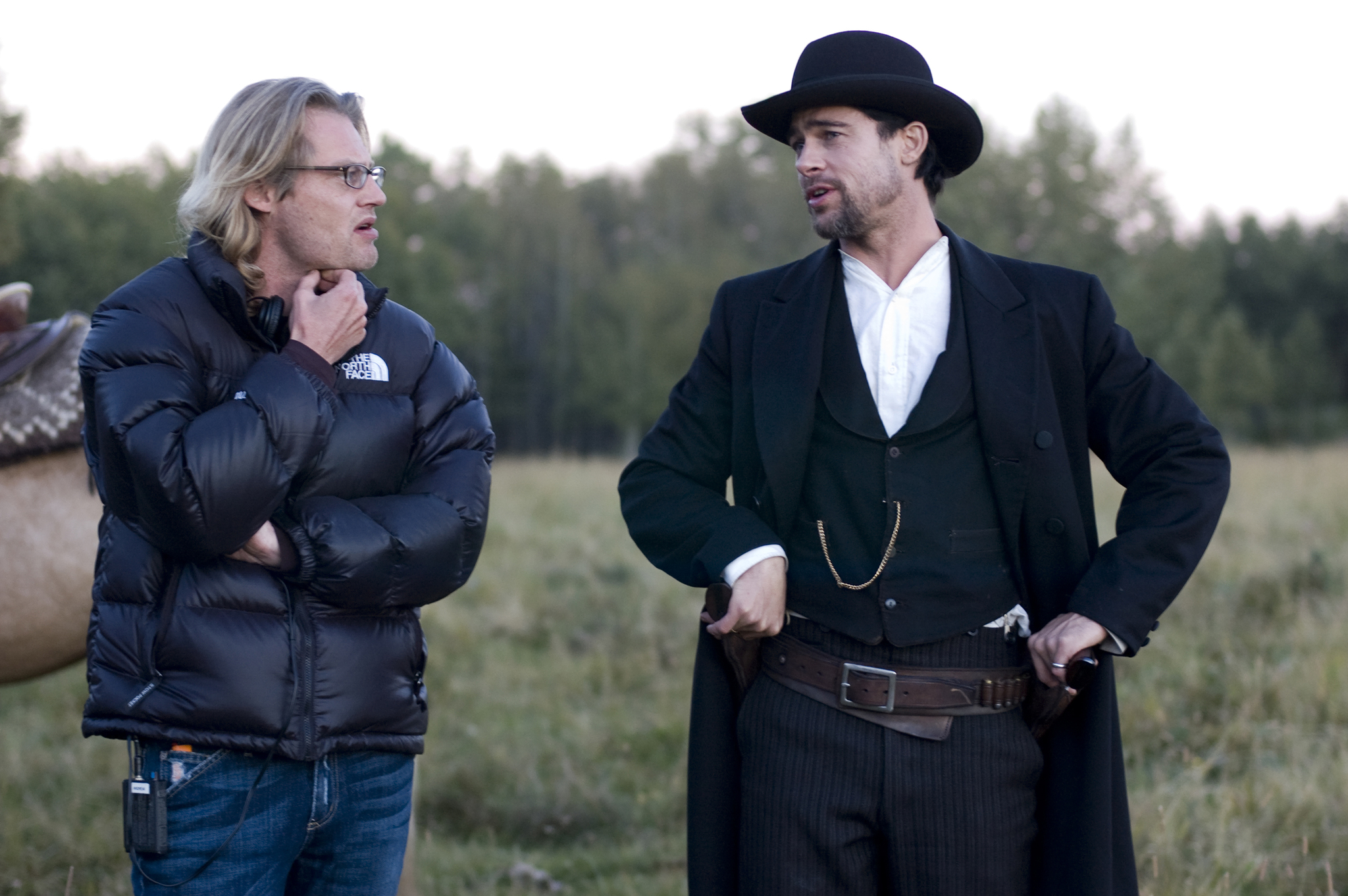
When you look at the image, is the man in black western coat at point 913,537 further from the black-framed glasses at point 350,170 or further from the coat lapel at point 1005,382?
the black-framed glasses at point 350,170

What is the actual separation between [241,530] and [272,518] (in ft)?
0.53

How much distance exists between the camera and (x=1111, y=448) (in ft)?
7.87

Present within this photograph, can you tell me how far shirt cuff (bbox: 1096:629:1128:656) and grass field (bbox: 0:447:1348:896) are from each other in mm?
1578

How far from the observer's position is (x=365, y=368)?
7.41 ft

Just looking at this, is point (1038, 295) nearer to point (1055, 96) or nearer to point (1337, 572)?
point (1337, 572)

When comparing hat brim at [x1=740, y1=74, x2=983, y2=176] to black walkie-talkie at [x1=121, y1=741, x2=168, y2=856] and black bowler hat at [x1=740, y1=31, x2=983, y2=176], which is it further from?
black walkie-talkie at [x1=121, y1=741, x2=168, y2=856]

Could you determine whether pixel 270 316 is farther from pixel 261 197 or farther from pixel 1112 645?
pixel 1112 645

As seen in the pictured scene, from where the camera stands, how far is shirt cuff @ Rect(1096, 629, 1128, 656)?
220 centimetres

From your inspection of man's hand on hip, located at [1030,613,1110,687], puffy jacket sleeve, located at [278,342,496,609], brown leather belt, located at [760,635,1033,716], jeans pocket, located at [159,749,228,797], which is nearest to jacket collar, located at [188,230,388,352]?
puffy jacket sleeve, located at [278,342,496,609]

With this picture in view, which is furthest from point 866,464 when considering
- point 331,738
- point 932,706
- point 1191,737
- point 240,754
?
point 1191,737

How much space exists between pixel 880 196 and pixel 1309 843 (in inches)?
115

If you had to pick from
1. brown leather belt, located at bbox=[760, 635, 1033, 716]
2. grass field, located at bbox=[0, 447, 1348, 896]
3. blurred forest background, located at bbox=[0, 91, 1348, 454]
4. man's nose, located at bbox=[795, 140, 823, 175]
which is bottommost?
grass field, located at bbox=[0, 447, 1348, 896]

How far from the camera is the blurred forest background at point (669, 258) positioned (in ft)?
119

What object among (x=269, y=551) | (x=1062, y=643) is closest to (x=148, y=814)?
(x=269, y=551)
